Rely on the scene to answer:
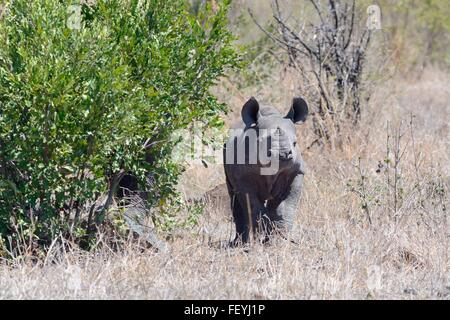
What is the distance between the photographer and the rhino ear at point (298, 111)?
8164mm

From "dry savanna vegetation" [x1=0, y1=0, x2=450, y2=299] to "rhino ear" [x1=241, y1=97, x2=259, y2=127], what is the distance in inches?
34.9

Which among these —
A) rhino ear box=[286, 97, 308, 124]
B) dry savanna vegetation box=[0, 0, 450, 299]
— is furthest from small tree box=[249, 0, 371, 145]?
rhino ear box=[286, 97, 308, 124]

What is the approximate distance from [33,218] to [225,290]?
187cm

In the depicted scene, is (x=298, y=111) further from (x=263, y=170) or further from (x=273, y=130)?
(x=263, y=170)

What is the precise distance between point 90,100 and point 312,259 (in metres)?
2.11

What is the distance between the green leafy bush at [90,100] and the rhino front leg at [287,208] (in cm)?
95

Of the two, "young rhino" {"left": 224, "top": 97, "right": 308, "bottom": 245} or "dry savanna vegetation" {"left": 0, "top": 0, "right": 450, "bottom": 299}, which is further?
"young rhino" {"left": 224, "top": 97, "right": 308, "bottom": 245}

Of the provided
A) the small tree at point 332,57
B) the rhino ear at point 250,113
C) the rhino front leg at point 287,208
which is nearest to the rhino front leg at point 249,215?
the rhino front leg at point 287,208

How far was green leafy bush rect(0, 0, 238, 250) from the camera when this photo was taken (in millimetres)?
6895

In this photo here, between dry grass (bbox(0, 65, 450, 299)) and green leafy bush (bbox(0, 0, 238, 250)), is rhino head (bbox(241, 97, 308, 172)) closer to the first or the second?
green leafy bush (bbox(0, 0, 238, 250))

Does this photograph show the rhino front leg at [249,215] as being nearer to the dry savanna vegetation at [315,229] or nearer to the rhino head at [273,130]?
the dry savanna vegetation at [315,229]

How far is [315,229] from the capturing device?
330 inches

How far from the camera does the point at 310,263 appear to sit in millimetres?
7059

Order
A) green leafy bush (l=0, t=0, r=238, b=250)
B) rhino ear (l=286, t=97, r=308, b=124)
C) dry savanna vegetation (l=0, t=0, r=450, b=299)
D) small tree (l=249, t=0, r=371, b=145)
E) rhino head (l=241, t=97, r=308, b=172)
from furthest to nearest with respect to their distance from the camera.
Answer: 1. small tree (l=249, t=0, r=371, b=145)
2. rhino ear (l=286, t=97, r=308, b=124)
3. rhino head (l=241, t=97, r=308, b=172)
4. green leafy bush (l=0, t=0, r=238, b=250)
5. dry savanna vegetation (l=0, t=0, r=450, b=299)
